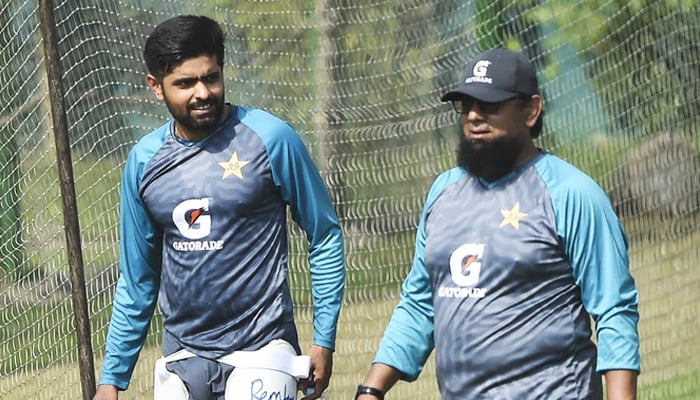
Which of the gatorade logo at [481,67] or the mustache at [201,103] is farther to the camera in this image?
the mustache at [201,103]

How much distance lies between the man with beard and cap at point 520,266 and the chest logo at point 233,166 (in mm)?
1001

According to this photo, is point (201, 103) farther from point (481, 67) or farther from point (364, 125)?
point (364, 125)

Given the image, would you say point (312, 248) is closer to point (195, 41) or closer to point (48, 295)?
point (195, 41)

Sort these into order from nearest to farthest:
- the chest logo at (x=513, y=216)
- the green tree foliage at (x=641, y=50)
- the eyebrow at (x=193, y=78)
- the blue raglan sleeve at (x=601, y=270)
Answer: the blue raglan sleeve at (x=601, y=270), the chest logo at (x=513, y=216), the eyebrow at (x=193, y=78), the green tree foliage at (x=641, y=50)

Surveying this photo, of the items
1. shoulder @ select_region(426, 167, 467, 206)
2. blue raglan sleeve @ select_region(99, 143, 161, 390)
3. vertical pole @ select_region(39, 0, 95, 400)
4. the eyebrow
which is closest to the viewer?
shoulder @ select_region(426, 167, 467, 206)

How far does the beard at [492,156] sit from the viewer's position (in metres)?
4.93

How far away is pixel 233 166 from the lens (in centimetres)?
586

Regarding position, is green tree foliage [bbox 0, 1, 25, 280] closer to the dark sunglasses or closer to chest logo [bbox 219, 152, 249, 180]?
chest logo [bbox 219, 152, 249, 180]

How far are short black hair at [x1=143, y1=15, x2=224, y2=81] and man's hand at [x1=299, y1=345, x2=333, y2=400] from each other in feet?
3.76

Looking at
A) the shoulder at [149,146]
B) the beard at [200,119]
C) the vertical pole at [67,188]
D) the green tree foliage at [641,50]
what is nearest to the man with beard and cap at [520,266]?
the beard at [200,119]

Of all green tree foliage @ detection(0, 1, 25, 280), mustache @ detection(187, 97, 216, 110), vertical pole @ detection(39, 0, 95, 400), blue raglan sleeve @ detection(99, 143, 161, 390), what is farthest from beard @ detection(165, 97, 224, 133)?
green tree foliage @ detection(0, 1, 25, 280)

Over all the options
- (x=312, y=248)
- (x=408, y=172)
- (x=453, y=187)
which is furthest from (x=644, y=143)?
(x=453, y=187)

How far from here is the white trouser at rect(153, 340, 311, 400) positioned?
575cm

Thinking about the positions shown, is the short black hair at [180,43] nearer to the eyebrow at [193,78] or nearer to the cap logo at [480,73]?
the eyebrow at [193,78]
